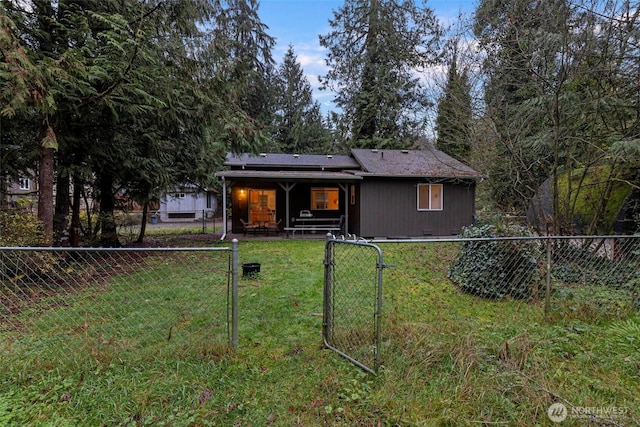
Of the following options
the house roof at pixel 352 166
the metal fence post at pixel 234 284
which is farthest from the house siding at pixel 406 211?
the metal fence post at pixel 234 284

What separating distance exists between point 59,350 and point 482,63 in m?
8.10

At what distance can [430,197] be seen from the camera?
40.1ft

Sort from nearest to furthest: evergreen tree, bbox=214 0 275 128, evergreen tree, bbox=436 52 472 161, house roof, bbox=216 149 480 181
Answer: evergreen tree, bbox=436 52 472 161 < house roof, bbox=216 149 480 181 < evergreen tree, bbox=214 0 275 128

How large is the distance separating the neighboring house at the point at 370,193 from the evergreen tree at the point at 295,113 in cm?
1156

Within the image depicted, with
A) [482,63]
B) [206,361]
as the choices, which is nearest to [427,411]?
[206,361]

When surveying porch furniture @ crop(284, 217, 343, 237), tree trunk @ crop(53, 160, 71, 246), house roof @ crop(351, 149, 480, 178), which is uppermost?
house roof @ crop(351, 149, 480, 178)

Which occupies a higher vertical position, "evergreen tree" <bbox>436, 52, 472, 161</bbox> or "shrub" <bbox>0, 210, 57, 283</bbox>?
"evergreen tree" <bbox>436, 52, 472, 161</bbox>

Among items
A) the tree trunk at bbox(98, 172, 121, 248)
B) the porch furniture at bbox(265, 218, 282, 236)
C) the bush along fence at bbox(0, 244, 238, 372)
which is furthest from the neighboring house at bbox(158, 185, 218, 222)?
the bush along fence at bbox(0, 244, 238, 372)

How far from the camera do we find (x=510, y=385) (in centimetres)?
239

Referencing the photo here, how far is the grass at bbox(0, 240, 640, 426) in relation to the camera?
86.1 inches

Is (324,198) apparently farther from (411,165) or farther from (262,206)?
(411,165)

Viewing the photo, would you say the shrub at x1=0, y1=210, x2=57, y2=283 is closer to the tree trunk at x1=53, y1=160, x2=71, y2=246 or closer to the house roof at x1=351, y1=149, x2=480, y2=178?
the tree trunk at x1=53, y1=160, x2=71, y2=246

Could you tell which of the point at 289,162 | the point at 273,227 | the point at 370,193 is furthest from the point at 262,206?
the point at 370,193

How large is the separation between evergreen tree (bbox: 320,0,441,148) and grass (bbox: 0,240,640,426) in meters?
20.0
